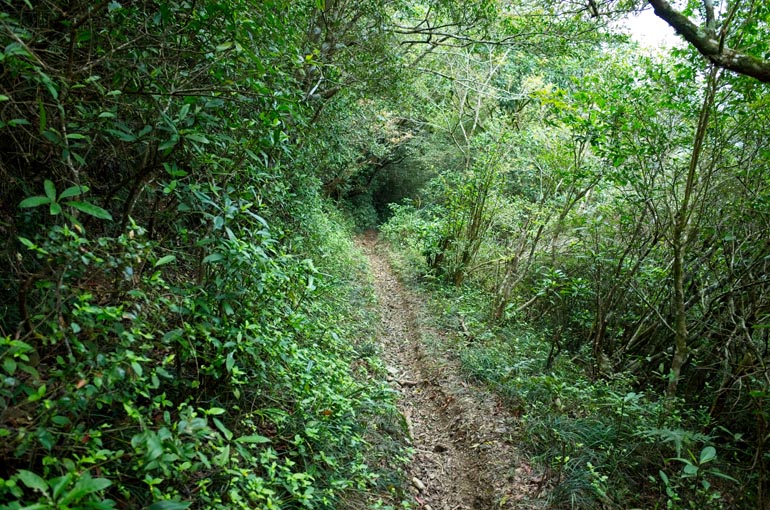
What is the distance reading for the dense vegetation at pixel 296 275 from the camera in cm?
213

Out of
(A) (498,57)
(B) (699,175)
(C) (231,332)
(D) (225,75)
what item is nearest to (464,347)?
(B) (699,175)

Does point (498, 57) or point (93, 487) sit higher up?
point (498, 57)

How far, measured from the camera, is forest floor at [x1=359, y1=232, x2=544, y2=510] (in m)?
4.30

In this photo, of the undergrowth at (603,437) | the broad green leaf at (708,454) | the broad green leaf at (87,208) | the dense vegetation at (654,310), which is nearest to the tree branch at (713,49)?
the dense vegetation at (654,310)

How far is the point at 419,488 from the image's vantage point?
14.3ft

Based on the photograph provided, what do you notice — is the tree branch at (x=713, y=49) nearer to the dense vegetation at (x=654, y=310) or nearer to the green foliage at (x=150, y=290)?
the dense vegetation at (x=654, y=310)

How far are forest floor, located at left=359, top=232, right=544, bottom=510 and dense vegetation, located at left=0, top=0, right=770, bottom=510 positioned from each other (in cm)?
32

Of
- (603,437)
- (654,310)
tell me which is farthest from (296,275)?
(654,310)

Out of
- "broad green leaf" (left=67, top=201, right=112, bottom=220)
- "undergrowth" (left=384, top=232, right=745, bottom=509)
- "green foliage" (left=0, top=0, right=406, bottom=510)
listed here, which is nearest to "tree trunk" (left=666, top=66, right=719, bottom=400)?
"undergrowth" (left=384, top=232, right=745, bottom=509)

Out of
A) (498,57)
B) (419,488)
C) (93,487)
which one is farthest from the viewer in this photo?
(498,57)

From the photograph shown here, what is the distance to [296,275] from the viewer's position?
13.2ft

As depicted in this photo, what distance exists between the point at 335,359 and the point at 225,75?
3429 millimetres

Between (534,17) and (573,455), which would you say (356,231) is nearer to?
(534,17)

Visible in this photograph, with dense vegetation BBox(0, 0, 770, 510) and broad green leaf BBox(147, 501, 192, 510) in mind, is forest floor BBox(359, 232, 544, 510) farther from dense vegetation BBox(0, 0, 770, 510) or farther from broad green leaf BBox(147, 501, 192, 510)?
broad green leaf BBox(147, 501, 192, 510)
